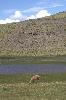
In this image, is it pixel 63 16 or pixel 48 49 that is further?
pixel 63 16

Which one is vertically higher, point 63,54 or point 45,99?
point 45,99

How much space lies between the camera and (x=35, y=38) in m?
159

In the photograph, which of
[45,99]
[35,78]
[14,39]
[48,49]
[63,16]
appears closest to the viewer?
[45,99]

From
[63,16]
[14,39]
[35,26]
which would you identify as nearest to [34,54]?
[14,39]

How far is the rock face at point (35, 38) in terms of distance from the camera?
144000 millimetres

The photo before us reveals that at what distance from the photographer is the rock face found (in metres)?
144

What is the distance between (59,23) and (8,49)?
34983 millimetres

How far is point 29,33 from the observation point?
539ft

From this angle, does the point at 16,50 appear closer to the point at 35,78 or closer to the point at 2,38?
the point at 2,38

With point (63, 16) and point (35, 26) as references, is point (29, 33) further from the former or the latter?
point (63, 16)

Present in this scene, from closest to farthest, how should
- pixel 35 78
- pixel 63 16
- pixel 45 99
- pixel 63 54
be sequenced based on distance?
1. pixel 45 99
2. pixel 35 78
3. pixel 63 54
4. pixel 63 16

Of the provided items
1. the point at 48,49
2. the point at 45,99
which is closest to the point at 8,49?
the point at 48,49

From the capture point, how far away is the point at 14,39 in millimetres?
157875

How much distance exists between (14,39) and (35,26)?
58.0 ft
